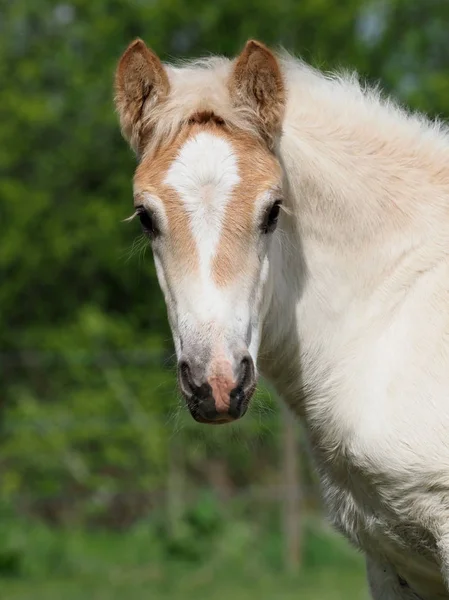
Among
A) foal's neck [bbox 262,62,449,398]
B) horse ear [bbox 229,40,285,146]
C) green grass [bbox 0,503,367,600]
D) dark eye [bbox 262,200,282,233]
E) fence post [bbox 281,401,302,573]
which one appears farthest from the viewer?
fence post [bbox 281,401,302,573]

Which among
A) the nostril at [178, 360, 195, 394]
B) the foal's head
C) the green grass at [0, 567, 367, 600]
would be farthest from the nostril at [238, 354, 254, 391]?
the green grass at [0, 567, 367, 600]

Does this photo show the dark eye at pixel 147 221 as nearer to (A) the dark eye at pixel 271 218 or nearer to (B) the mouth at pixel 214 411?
(A) the dark eye at pixel 271 218

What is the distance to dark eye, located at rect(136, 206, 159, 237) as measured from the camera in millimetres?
3697

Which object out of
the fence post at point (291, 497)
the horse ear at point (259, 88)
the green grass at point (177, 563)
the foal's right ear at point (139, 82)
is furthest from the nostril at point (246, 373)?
the fence post at point (291, 497)

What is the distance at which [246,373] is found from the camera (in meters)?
3.46

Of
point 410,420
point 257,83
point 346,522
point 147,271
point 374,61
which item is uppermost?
point 257,83

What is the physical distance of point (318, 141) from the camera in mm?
4125

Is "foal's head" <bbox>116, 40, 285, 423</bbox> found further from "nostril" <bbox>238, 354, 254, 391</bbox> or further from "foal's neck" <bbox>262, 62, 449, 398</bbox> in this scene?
"foal's neck" <bbox>262, 62, 449, 398</bbox>

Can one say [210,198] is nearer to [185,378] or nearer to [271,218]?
[271,218]

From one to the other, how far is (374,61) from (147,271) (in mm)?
5406

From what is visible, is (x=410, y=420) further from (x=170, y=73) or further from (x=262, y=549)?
(x=262, y=549)

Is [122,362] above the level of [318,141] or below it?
below

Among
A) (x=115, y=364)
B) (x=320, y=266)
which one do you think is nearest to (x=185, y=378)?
(x=320, y=266)

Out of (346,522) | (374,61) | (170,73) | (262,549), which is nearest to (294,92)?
(170,73)
